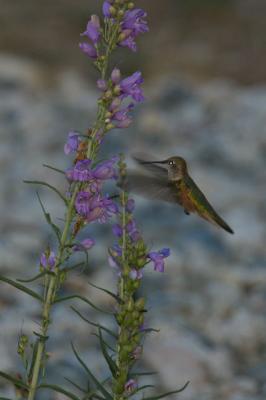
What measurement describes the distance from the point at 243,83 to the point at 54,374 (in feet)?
35.5

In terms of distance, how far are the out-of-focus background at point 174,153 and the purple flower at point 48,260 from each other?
55cm

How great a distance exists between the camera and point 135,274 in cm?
331

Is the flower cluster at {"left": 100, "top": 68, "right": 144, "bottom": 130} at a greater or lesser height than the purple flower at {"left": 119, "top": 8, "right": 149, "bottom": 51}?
lesser

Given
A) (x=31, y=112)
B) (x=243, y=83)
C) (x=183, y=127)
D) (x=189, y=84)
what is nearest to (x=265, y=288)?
(x=183, y=127)

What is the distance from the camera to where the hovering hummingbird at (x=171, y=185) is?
4.12m

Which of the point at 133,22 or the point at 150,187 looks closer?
the point at 133,22

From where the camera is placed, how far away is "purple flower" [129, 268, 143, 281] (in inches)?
130

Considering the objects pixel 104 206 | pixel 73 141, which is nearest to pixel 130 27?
pixel 73 141

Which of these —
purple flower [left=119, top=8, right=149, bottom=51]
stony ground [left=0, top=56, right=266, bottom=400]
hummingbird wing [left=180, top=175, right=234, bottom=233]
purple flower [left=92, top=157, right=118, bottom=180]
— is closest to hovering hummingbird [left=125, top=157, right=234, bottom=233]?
hummingbird wing [left=180, top=175, right=234, bottom=233]

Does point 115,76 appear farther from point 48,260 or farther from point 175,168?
point 175,168

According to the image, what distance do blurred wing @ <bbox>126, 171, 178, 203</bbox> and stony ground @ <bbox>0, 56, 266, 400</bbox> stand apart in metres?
0.48

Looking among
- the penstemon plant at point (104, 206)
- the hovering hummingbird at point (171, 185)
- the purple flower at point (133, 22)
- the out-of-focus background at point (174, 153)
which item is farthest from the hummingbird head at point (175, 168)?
the purple flower at point (133, 22)

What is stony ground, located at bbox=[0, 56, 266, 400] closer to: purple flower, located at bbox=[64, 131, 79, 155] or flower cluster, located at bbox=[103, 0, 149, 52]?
purple flower, located at bbox=[64, 131, 79, 155]

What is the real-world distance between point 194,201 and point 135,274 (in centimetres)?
128
